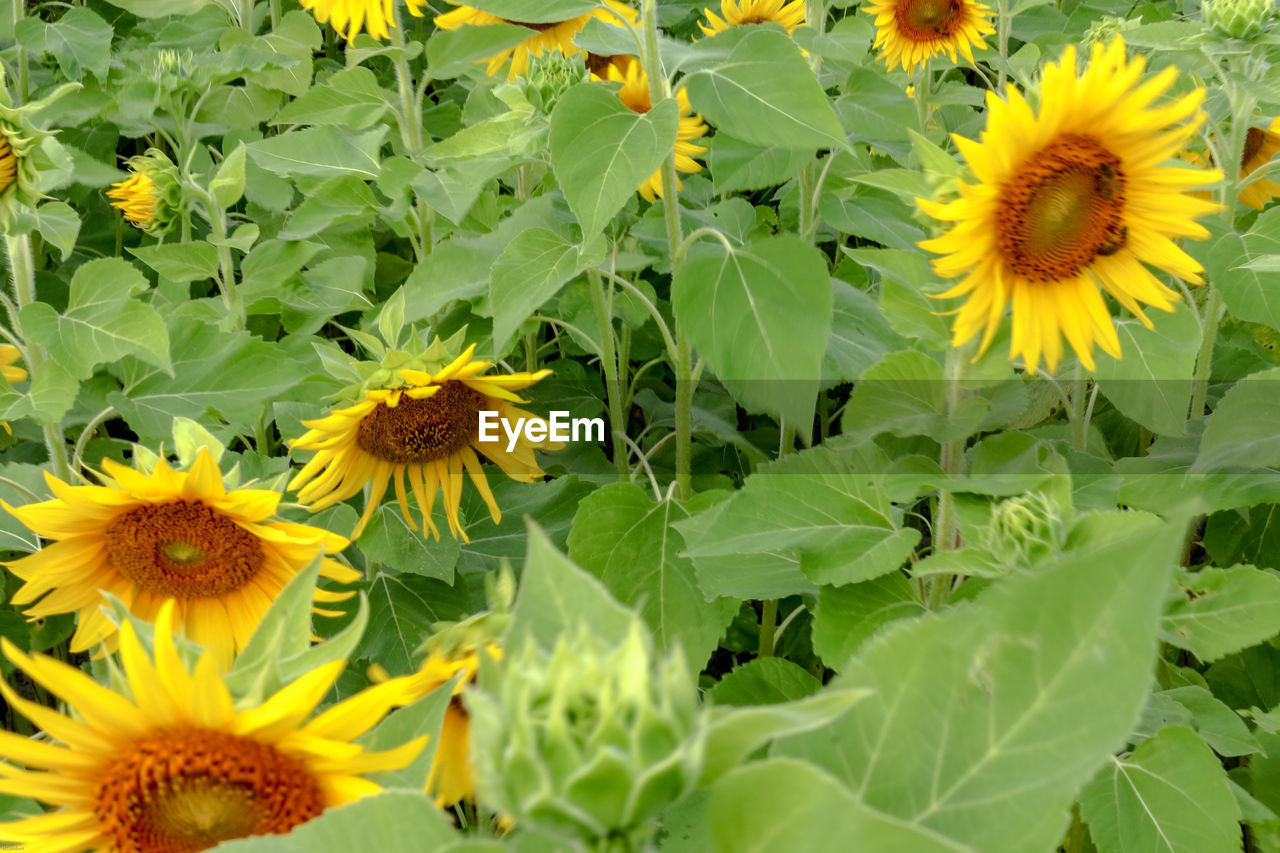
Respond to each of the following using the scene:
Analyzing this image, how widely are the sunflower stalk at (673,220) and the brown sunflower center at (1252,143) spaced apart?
705 millimetres

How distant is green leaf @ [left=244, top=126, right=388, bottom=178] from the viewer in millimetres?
1133

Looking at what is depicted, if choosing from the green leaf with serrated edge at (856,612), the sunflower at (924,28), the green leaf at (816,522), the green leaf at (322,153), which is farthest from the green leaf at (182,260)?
the sunflower at (924,28)

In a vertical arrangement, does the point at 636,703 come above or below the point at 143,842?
above

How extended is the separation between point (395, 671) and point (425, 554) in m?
0.09

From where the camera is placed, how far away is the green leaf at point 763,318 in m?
0.69

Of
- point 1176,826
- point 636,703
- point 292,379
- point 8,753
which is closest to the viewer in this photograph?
point 636,703

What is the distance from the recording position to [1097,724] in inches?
9.8

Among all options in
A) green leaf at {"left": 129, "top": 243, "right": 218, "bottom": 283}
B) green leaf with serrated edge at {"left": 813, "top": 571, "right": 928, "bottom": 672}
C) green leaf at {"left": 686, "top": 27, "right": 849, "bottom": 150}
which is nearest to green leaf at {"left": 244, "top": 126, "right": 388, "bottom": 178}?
green leaf at {"left": 129, "top": 243, "right": 218, "bottom": 283}

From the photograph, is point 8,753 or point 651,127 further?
point 651,127

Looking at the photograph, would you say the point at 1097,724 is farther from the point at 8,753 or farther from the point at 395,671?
the point at 395,671

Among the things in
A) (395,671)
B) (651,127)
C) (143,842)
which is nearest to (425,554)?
(395,671)

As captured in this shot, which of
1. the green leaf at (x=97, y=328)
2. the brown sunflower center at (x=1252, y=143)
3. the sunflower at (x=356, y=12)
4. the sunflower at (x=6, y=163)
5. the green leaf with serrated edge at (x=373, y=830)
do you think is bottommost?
the green leaf at (x=97, y=328)

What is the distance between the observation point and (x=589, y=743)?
23 cm

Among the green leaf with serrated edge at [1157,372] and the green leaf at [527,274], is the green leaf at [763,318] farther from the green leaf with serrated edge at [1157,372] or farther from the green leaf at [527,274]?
the green leaf with serrated edge at [1157,372]
